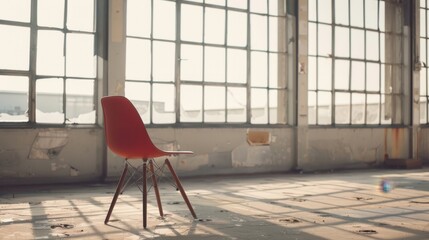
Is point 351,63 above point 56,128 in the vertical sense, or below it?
above

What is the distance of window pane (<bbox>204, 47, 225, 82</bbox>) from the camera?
6496mm

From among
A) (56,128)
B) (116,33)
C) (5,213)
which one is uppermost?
(116,33)

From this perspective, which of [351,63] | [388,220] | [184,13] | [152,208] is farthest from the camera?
[351,63]

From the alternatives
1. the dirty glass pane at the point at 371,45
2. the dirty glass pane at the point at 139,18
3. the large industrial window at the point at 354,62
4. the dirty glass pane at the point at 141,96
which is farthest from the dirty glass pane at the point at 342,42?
the dirty glass pane at the point at 141,96

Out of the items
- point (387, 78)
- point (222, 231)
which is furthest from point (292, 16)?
point (222, 231)

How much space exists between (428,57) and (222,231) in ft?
24.9

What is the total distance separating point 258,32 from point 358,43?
2.03 meters

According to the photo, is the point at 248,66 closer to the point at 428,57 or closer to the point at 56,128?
the point at 56,128

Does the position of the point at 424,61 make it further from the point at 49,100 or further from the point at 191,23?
the point at 49,100

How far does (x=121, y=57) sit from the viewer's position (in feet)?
18.7

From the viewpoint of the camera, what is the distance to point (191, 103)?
250 inches

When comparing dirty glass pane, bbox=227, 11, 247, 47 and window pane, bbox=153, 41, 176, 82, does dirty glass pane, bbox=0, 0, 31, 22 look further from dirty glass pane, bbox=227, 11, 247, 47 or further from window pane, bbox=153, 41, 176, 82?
dirty glass pane, bbox=227, 11, 247, 47

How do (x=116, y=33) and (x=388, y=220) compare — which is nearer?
(x=388, y=220)

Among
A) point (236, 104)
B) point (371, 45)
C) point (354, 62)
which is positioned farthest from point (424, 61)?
point (236, 104)
